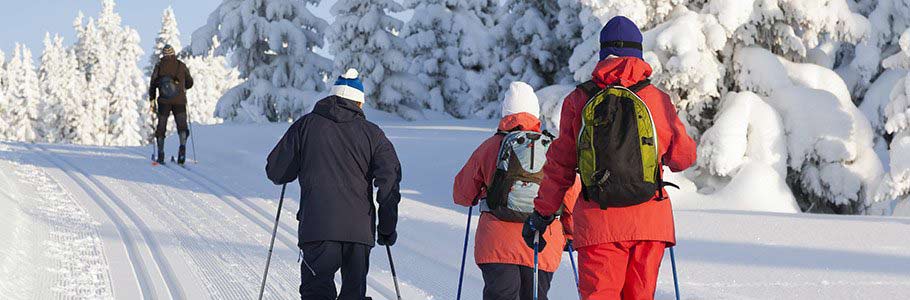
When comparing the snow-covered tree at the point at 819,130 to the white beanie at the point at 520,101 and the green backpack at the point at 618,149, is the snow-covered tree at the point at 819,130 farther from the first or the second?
the green backpack at the point at 618,149

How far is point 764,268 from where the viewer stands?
739 centimetres

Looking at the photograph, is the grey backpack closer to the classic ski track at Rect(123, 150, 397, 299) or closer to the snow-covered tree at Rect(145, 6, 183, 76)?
the classic ski track at Rect(123, 150, 397, 299)

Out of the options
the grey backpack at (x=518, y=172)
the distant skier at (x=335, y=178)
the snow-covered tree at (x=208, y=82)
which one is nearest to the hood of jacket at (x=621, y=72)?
the grey backpack at (x=518, y=172)

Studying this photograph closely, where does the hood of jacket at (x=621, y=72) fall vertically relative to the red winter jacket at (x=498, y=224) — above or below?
above

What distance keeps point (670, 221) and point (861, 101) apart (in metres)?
11.7

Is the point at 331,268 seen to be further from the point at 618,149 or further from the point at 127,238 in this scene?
the point at 127,238

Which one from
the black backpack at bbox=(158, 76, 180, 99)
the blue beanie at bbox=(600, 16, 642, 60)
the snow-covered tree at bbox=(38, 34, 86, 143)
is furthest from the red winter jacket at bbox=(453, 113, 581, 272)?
the snow-covered tree at bbox=(38, 34, 86, 143)

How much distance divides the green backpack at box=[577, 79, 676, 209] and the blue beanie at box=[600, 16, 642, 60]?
9.4 inches

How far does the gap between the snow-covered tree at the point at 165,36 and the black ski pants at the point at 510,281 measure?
57.5m

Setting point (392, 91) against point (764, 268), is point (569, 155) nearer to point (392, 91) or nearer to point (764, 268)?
point (764, 268)

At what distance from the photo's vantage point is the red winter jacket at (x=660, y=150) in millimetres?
3775

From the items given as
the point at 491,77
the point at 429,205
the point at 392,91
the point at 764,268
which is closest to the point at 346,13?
the point at 392,91

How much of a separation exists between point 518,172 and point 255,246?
4686mm

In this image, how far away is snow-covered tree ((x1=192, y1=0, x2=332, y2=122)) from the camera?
29.2m
